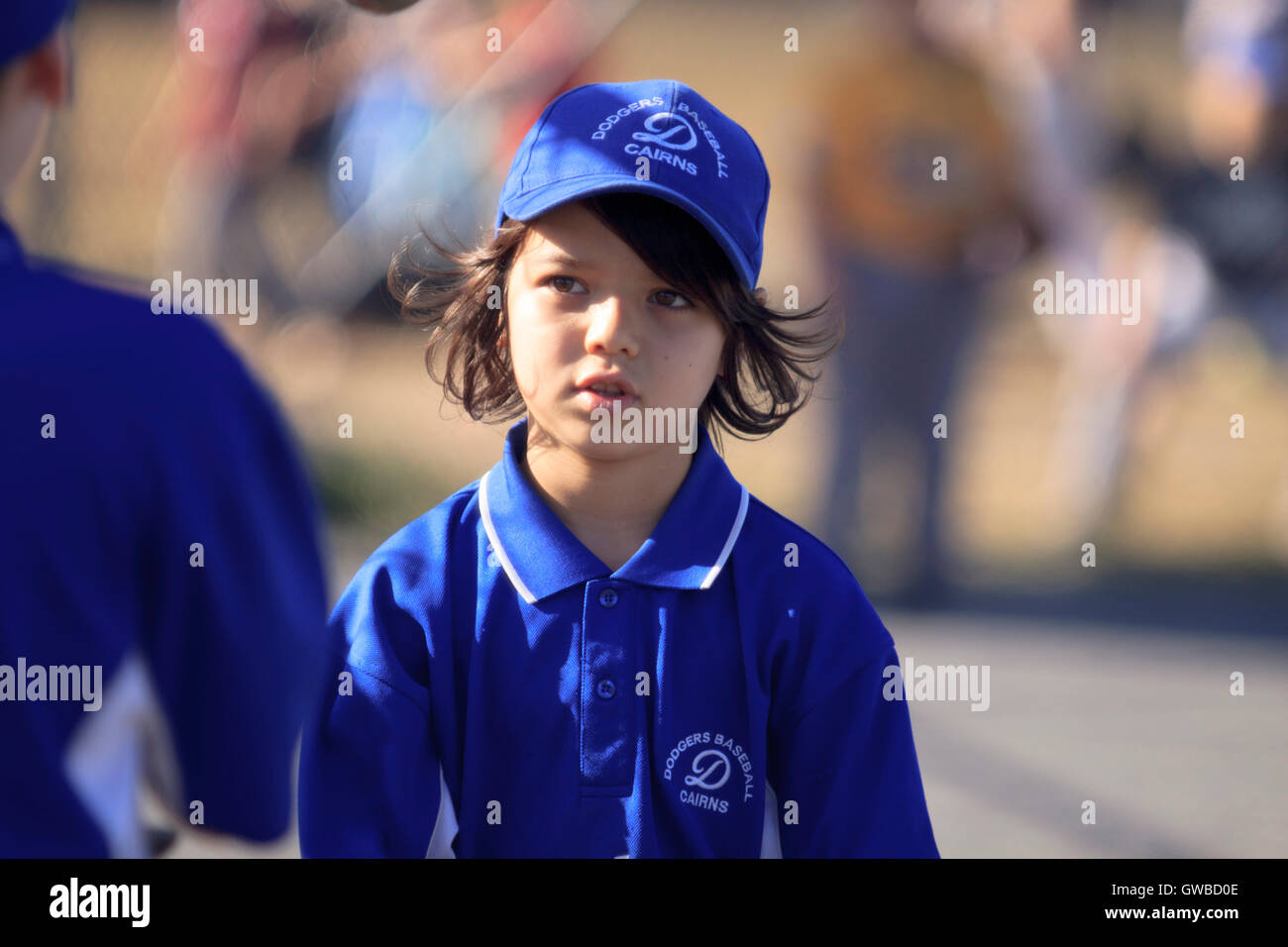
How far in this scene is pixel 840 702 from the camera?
1.60m

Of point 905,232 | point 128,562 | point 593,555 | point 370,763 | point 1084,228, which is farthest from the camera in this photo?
point 1084,228

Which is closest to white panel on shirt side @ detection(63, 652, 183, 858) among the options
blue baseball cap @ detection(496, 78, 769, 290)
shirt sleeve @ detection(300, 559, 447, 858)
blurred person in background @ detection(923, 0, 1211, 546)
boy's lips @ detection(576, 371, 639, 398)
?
shirt sleeve @ detection(300, 559, 447, 858)

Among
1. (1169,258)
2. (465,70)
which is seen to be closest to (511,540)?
(1169,258)

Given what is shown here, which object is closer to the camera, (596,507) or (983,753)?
(596,507)

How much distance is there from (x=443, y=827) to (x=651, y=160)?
30.4 inches

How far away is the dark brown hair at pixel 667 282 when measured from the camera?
1.58 meters

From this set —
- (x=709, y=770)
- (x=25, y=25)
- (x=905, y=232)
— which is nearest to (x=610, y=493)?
(x=709, y=770)

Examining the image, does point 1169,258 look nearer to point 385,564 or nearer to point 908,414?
point 908,414

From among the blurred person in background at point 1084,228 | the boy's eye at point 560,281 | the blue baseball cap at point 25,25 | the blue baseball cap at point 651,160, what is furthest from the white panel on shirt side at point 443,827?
the blurred person in background at point 1084,228

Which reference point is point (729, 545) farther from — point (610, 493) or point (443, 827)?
point (443, 827)

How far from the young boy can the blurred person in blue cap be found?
436mm

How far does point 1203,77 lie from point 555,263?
4.89 m

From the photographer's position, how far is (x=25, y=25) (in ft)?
3.47
